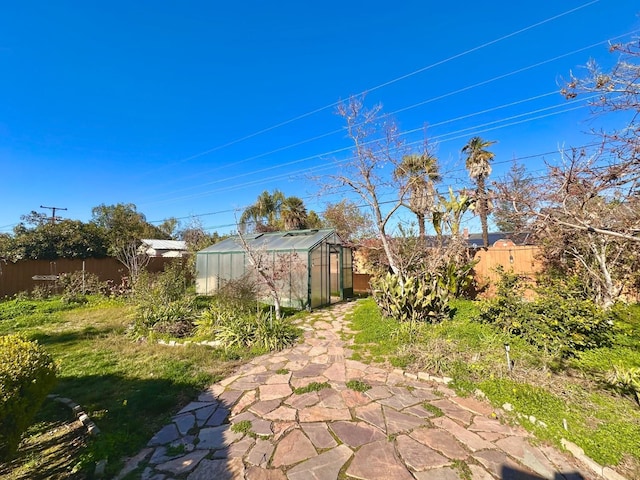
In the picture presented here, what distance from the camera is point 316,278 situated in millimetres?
9406

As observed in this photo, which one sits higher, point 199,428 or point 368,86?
point 368,86

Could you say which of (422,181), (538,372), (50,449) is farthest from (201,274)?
(538,372)

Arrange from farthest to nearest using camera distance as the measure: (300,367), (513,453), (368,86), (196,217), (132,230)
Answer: (132,230)
(196,217)
(368,86)
(300,367)
(513,453)

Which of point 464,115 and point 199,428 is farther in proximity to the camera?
point 464,115

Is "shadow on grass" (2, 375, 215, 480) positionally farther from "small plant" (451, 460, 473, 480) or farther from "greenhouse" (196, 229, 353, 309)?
"greenhouse" (196, 229, 353, 309)

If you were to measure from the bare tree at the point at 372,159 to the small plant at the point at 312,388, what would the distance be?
14.6 feet

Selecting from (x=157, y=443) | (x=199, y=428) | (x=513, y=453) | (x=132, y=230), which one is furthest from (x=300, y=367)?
(x=132, y=230)

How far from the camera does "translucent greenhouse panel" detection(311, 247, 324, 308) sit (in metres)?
9.21

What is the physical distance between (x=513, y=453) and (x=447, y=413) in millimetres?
719

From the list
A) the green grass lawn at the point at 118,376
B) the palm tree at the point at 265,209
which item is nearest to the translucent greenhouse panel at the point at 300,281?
the green grass lawn at the point at 118,376

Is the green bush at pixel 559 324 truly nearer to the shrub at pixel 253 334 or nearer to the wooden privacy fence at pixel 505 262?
the wooden privacy fence at pixel 505 262

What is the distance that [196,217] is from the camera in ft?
56.3

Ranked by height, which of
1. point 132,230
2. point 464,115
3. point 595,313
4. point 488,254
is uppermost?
point 464,115

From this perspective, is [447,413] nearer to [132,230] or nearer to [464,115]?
[464,115]
